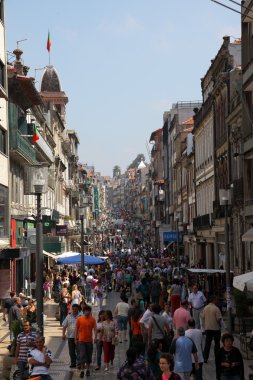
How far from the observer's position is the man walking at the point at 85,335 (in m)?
17.1

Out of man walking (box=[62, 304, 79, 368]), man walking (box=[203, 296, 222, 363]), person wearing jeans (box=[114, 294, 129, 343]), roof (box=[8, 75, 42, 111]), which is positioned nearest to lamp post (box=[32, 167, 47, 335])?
man walking (box=[62, 304, 79, 368])

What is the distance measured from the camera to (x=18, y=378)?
1479 centimetres

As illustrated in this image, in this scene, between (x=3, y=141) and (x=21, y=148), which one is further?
(x=21, y=148)

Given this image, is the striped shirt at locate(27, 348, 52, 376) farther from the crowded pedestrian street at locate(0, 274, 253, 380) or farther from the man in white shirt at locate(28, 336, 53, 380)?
the crowded pedestrian street at locate(0, 274, 253, 380)

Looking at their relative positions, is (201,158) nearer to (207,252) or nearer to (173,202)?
(207,252)

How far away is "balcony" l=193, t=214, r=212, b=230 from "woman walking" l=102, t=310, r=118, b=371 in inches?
1087

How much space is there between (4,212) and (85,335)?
1921 centimetres

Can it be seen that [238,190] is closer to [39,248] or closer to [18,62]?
[18,62]

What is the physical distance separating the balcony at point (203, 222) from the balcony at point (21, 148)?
10.4 m

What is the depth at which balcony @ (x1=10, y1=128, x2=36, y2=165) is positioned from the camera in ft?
119

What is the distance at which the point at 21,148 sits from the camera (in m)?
37.8

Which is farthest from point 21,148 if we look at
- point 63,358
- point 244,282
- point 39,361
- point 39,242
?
point 39,361

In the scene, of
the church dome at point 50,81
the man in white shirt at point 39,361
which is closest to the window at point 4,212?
the man in white shirt at point 39,361

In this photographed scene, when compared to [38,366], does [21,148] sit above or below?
above
